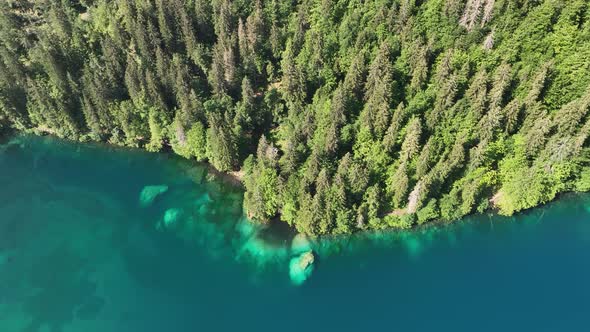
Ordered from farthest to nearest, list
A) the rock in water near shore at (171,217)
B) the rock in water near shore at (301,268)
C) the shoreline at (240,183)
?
the rock in water near shore at (171,217), the shoreline at (240,183), the rock in water near shore at (301,268)

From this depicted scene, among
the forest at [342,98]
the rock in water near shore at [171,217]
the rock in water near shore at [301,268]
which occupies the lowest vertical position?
the rock in water near shore at [171,217]

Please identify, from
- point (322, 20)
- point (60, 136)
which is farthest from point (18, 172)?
point (322, 20)

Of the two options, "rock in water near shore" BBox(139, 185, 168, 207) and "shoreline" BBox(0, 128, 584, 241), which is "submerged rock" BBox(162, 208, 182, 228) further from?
"shoreline" BBox(0, 128, 584, 241)

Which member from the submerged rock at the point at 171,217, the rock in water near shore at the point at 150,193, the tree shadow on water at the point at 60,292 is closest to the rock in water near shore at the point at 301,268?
the submerged rock at the point at 171,217

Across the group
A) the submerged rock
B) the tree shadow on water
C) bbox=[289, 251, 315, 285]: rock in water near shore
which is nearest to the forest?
bbox=[289, 251, 315, 285]: rock in water near shore

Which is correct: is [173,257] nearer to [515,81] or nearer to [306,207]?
[306,207]

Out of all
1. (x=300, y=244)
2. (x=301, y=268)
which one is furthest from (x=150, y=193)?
(x=301, y=268)

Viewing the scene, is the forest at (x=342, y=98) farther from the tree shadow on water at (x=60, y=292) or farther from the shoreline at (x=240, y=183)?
the tree shadow on water at (x=60, y=292)
